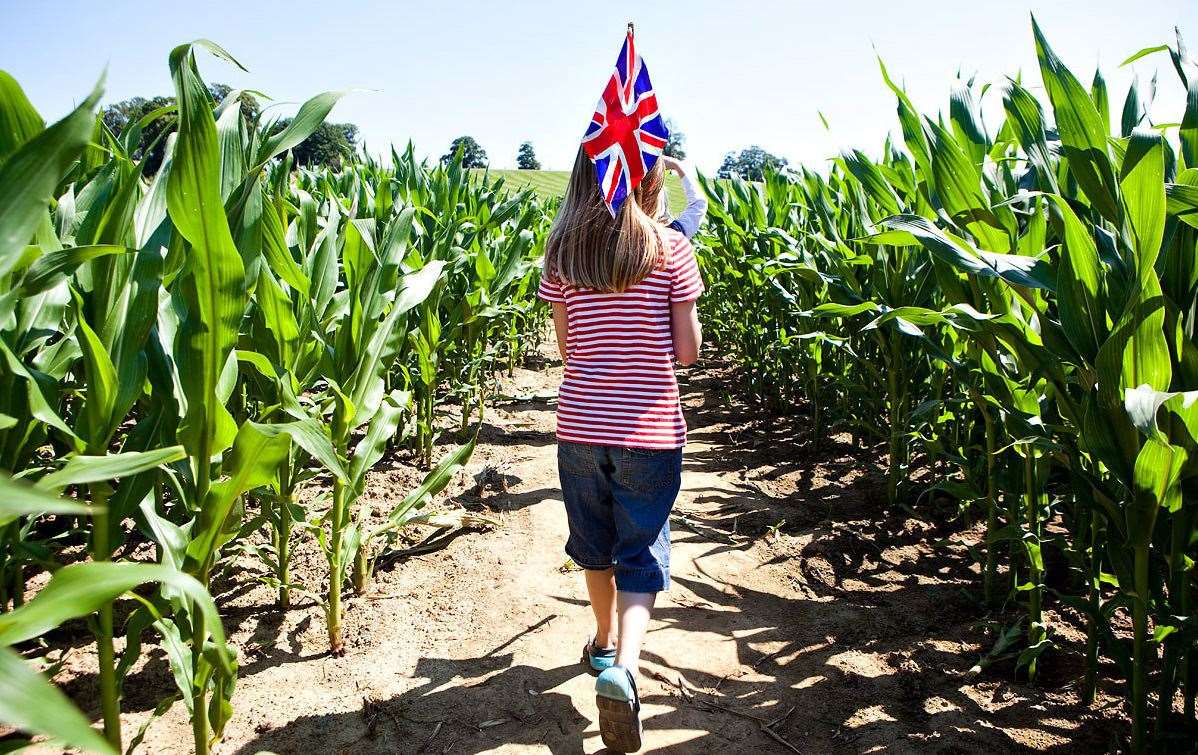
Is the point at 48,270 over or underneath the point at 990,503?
over

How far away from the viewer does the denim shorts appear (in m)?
2.21

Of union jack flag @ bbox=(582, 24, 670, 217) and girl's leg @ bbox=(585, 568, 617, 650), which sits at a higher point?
union jack flag @ bbox=(582, 24, 670, 217)

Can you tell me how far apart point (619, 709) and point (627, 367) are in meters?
0.87

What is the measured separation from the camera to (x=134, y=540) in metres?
2.98

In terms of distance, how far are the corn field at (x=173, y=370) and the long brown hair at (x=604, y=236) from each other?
0.63 m

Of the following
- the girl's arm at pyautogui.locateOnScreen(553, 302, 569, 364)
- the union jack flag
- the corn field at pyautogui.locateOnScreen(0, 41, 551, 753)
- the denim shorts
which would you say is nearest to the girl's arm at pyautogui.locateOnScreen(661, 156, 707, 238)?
the union jack flag

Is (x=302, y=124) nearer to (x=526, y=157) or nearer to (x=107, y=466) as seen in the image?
(x=107, y=466)

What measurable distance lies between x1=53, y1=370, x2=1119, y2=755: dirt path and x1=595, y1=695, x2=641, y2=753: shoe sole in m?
0.15

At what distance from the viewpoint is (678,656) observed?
2.59m

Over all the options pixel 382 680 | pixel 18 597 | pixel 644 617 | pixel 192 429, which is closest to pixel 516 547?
pixel 382 680

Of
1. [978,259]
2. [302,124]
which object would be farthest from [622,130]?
[978,259]

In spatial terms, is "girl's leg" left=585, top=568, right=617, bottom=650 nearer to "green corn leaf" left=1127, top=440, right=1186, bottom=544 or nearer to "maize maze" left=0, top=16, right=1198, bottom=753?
"maize maze" left=0, top=16, right=1198, bottom=753

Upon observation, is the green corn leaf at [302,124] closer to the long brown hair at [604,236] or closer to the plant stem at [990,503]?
the long brown hair at [604,236]

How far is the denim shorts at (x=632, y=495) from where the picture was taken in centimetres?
221
